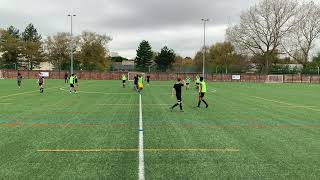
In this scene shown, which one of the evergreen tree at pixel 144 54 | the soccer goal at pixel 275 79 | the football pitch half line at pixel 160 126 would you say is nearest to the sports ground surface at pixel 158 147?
the football pitch half line at pixel 160 126

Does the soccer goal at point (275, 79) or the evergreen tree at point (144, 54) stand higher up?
the evergreen tree at point (144, 54)

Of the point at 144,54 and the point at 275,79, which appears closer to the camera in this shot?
the point at 275,79

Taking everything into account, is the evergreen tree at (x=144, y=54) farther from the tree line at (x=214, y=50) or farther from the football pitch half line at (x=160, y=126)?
the football pitch half line at (x=160, y=126)

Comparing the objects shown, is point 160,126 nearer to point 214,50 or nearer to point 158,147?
point 158,147

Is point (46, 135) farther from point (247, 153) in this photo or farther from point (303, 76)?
point (303, 76)

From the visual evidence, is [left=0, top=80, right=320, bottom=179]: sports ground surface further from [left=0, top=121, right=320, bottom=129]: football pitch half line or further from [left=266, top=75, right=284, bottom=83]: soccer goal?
[left=266, top=75, right=284, bottom=83]: soccer goal

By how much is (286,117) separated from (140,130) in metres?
7.42

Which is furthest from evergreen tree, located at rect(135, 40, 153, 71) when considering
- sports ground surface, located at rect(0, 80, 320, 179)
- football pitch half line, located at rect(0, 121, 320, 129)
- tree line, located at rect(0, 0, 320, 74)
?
football pitch half line, located at rect(0, 121, 320, 129)

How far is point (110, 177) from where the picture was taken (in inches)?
299

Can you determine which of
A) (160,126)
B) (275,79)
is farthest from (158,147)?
(275,79)

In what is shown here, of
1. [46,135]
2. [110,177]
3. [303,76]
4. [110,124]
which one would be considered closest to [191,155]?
[110,177]

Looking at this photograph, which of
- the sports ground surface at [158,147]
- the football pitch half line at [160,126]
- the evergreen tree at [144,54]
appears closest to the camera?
the sports ground surface at [158,147]

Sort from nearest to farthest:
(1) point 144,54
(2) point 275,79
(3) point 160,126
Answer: (3) point 160,126 < (2) point 275,79 < (1) point 144,54

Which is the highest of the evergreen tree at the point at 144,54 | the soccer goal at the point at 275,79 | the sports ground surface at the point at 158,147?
the evergreen tree at the point at 144,54
